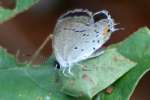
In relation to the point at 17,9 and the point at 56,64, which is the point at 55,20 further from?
the point at 56,64

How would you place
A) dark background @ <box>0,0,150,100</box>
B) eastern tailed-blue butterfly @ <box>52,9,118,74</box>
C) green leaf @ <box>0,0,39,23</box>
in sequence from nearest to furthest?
eastern tailed-blue butterfly @ <box>52,9,118,74</box>
green leaf @ <box>0,0,39,23</box>
dark background @ <box>0,0,150,100</box>

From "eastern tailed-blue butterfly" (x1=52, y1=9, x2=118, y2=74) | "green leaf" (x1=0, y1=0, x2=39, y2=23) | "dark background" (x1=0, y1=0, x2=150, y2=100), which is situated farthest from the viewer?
"dark background" (x1=0, y1=0, x2=150, y2=100)

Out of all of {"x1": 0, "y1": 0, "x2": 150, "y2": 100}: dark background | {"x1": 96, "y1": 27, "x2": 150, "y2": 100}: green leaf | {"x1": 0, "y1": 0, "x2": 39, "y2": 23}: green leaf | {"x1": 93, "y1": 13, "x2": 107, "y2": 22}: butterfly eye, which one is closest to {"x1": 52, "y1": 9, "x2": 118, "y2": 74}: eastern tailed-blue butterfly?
{"x1": 93, "y1": 13, "x2": 107, "y2": 22}: butterfly eye

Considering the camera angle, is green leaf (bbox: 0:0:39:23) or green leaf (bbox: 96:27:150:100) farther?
green leaf (bbox: 0:0:39:23)

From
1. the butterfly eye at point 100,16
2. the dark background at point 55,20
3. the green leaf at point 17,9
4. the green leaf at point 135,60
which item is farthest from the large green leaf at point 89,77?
the dark background at point 55,20

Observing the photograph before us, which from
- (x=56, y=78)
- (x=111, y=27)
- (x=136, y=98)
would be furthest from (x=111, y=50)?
(x=136, y=98)

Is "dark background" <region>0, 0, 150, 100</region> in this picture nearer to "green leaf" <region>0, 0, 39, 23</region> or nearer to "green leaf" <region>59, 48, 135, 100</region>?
"green leaf" <region>0, 0, 39, 23</region>
